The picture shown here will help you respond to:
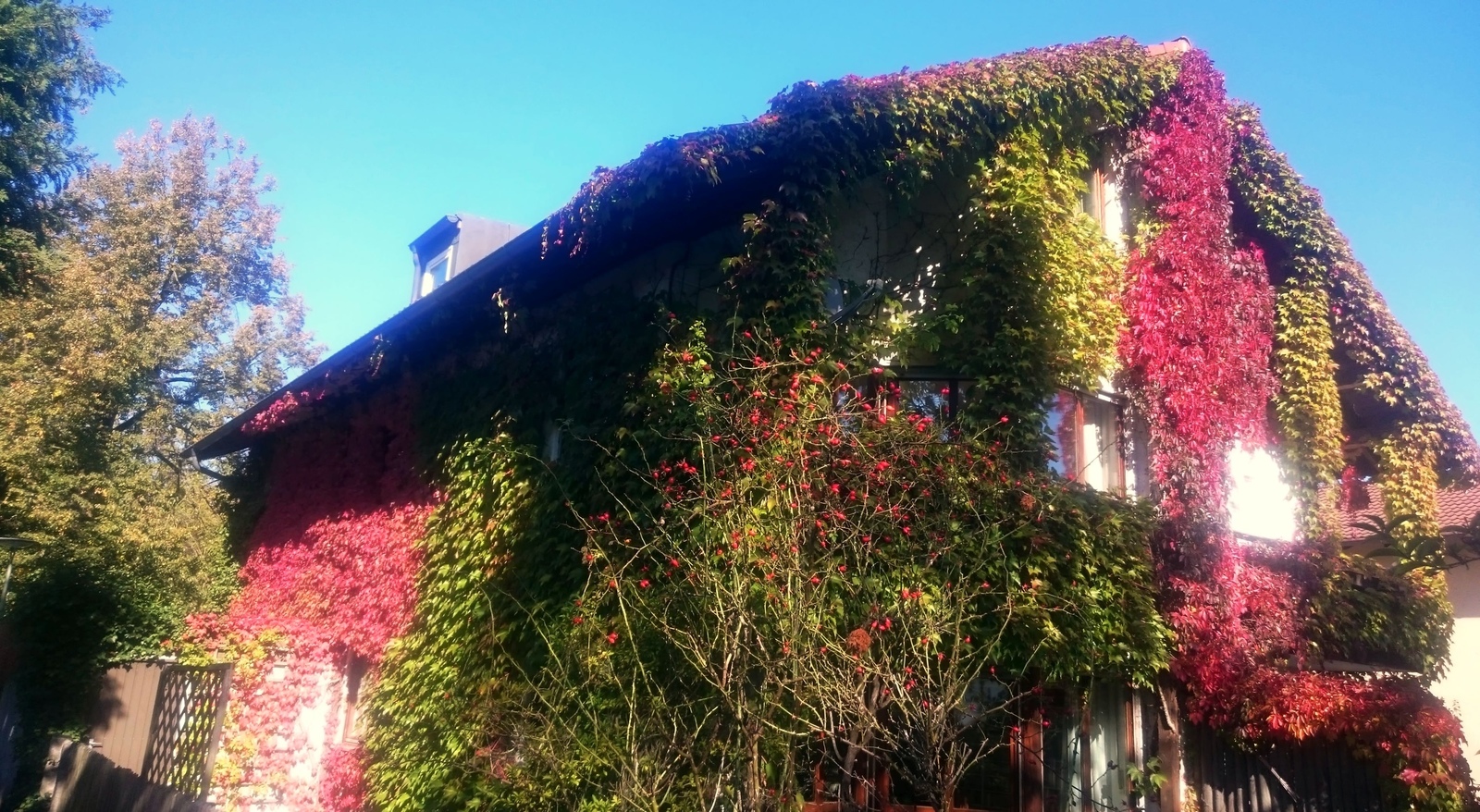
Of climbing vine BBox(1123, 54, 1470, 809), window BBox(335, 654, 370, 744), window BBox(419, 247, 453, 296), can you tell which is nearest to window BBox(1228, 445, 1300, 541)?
climbing vine BBox(1123, 54, 1470, 809)

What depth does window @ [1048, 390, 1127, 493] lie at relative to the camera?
344 inches

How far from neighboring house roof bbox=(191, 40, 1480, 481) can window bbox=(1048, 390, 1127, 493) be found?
2.73 metres

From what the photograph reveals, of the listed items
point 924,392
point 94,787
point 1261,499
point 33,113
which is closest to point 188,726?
point 94,787

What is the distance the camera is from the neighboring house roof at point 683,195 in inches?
294

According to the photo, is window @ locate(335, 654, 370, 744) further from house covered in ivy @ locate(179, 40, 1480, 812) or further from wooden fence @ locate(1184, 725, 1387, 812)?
wooden fence @ locate(1184, 725, 1387, 812)

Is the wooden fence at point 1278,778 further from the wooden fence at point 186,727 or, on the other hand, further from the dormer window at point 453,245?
the dormer window at point 453,245

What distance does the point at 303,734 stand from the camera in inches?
421

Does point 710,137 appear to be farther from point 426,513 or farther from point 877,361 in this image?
point 426,513

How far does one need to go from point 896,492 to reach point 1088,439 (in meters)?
3.29

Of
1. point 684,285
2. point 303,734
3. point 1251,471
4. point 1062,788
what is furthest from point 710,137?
point 303,734

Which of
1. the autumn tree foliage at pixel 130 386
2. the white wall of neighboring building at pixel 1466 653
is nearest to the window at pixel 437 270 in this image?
the autumn tree foliage at pixel 130 386

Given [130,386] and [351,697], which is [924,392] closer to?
[351,697]

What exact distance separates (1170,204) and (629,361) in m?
5.59

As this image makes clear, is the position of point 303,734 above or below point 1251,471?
below
